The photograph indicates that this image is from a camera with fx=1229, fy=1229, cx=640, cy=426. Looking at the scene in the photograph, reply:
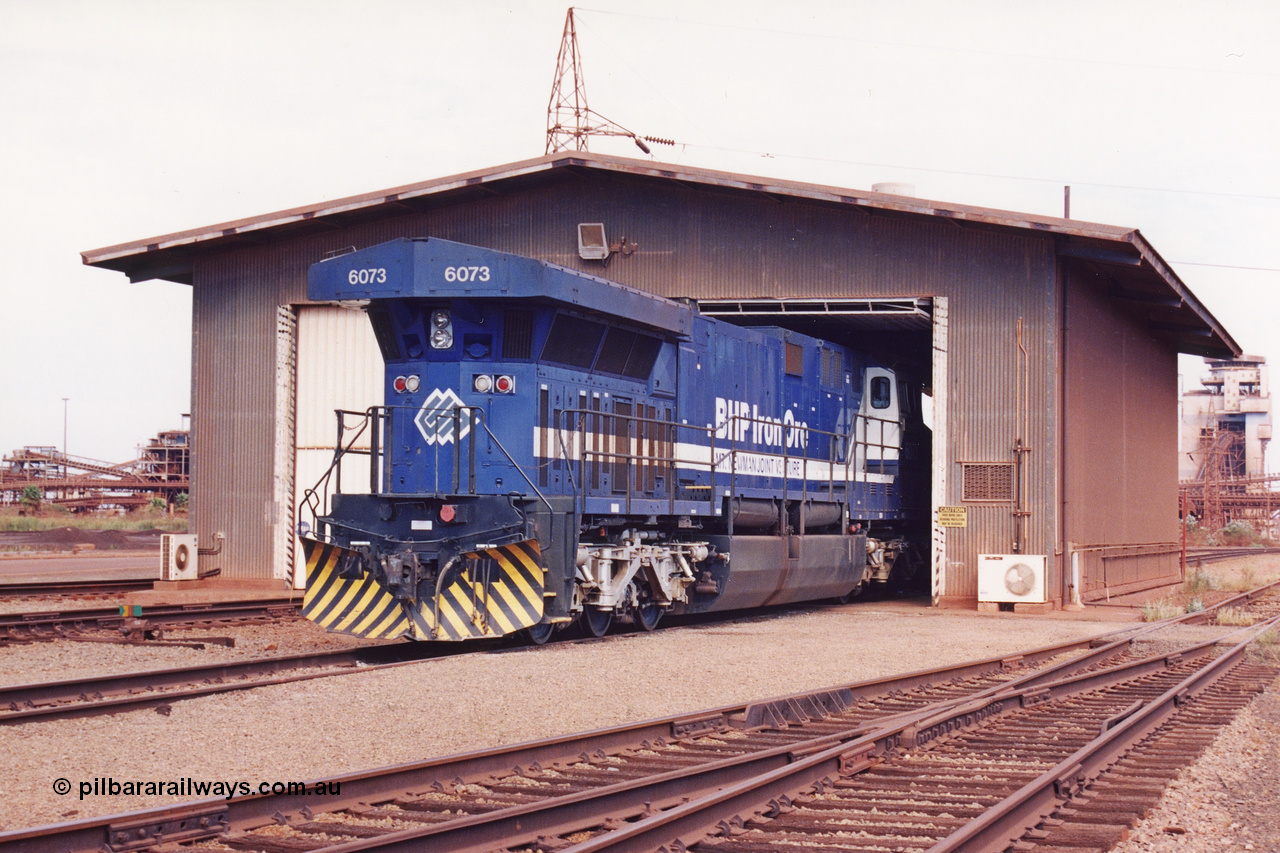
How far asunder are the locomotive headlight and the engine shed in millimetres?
7105

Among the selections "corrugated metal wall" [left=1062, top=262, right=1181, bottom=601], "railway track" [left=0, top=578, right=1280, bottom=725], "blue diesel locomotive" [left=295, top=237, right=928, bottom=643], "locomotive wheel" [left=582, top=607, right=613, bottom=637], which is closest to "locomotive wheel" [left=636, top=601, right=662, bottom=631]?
"blue diesel locomotive" [left=295, top=237, right=928, bottom=643]

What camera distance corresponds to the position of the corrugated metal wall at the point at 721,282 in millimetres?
17656

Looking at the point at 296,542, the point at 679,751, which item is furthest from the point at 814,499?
the point at 679,751

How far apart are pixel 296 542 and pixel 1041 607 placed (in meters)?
11.3

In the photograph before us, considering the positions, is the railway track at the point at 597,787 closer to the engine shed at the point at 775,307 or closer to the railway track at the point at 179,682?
the railway track at the point at 179,682

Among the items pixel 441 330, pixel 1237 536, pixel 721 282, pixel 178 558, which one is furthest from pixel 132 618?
pixel 1237 536

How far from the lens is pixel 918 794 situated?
19.6ft

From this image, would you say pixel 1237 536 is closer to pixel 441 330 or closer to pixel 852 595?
pixel 852 595

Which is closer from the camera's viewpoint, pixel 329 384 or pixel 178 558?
pixel 178 558

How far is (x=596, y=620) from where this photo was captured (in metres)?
12.5

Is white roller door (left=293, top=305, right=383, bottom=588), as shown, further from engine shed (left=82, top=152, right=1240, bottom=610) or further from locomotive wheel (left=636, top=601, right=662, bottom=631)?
locomotive wheel (left=636, top=601, right=662, bottom=631)

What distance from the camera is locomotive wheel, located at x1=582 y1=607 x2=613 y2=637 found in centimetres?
1237

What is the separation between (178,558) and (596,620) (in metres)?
9.57

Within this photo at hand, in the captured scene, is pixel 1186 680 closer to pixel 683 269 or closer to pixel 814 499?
pixel 814 499
